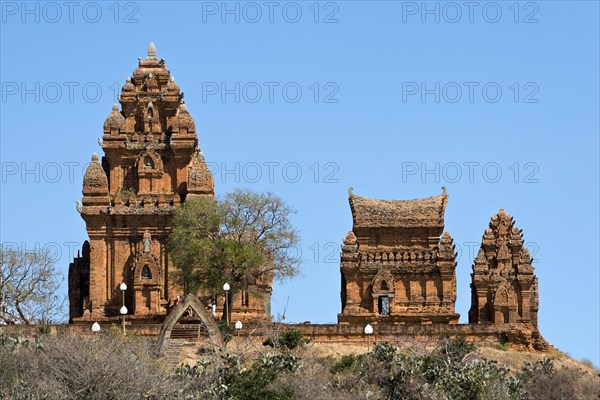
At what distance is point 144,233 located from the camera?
99188 millimetres

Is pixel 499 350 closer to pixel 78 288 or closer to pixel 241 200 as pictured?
pixel 241 200

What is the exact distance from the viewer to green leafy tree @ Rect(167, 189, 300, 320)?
93.1 meters

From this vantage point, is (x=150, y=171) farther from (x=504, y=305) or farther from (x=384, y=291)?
(x=504, y=305)

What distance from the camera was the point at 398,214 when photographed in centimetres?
9894

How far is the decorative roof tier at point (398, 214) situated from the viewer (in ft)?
324

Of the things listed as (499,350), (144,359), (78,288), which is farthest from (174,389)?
(78,288)

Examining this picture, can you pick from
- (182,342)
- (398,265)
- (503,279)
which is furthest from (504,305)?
(182,342)

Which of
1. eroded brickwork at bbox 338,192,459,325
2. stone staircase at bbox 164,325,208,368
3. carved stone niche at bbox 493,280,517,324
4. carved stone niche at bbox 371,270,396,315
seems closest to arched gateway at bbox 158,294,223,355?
stone staircase at bbox 164,325,208,368

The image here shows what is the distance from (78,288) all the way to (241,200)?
11.2 metres

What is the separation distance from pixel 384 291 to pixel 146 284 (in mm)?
11310

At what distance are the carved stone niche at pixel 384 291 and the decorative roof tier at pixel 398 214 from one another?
270 cm

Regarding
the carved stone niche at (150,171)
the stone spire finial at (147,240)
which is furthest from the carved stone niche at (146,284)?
the carved stone niche at (150,171)

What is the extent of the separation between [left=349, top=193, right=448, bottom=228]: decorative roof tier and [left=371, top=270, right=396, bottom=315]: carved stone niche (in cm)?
270

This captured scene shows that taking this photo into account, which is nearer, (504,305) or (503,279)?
(504,305)
